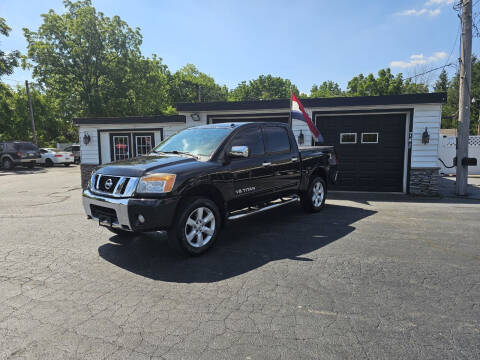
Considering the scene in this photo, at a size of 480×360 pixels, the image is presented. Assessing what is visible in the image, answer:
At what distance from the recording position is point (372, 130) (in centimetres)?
1099

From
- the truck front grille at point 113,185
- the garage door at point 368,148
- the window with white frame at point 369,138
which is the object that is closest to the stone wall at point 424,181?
the garage door at point 368,148

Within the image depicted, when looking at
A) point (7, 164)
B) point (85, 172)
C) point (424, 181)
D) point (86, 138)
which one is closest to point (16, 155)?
point (7, 164)

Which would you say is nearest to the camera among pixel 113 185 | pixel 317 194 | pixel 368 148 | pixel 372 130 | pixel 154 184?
pixel 154 184

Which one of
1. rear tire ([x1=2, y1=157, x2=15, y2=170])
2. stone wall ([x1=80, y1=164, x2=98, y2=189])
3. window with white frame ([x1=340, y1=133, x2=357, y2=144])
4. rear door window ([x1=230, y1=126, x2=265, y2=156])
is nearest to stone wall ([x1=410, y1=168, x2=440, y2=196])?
window with white frame ([x1=340, y1=133, x2=357, y2=144])

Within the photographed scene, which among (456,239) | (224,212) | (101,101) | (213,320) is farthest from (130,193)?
(101,101)

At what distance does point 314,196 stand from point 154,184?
4111 millimetres

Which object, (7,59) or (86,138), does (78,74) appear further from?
(86,138)

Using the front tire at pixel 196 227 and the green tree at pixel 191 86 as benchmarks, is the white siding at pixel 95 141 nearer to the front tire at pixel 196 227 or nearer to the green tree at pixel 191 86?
the front tire at pixel 196 227

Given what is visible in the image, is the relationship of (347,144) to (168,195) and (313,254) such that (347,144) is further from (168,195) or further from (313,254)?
(168,195)

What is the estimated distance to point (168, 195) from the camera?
13.9 ft

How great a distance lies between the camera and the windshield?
523cm

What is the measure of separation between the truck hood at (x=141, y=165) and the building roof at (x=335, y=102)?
6.68 metres

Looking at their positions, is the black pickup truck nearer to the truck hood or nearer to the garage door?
the truck hood

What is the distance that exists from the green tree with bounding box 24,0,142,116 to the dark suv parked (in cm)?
1028
